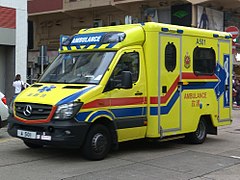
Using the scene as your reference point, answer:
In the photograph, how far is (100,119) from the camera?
7996 mm

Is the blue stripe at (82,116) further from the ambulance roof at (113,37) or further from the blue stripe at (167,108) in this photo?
the blue stripe at (167,108)

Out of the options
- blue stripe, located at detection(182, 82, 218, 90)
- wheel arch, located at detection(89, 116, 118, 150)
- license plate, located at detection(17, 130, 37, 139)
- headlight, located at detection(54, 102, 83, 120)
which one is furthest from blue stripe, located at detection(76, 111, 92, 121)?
blue stripe, located at detection(182, 82, 218, 90)

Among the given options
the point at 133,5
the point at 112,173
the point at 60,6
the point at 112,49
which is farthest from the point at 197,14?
the point at 112,173

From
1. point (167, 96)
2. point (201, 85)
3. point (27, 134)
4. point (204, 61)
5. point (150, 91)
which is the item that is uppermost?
point (204, 61)

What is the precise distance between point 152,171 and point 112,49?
2.58 m

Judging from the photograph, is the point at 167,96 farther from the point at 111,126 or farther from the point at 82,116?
the point at 82,116

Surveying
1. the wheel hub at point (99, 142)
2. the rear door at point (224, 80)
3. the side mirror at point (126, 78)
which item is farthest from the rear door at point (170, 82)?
the rear door at point (224, 80)

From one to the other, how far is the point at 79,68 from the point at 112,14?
74.1 ft

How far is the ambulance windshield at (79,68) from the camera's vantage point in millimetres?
8133

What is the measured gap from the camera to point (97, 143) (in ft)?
25.8

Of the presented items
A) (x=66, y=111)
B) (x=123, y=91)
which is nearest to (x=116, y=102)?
(x=123, y=91)

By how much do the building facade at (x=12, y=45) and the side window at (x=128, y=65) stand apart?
400 inches

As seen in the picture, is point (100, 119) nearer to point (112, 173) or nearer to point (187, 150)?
point (112, 173)

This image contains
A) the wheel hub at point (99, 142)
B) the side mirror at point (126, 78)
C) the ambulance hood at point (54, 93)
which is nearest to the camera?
the ambulance hood at point (54, 93)
